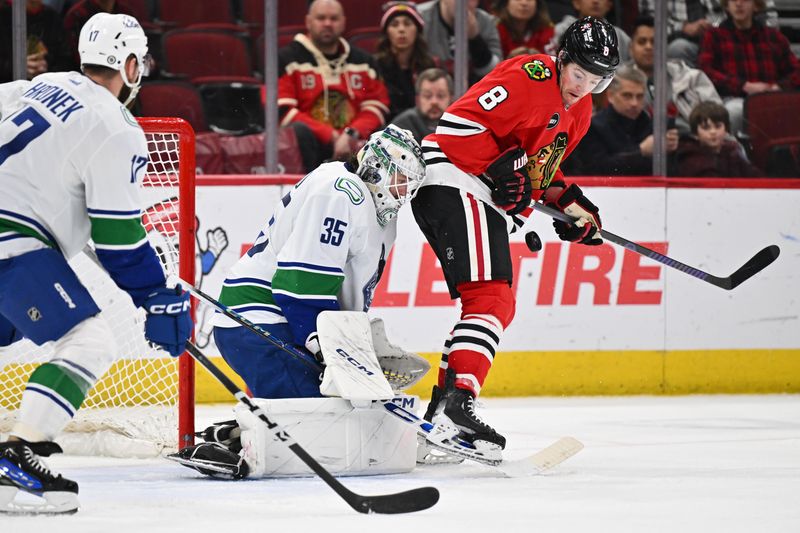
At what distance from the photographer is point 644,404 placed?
5379 mm

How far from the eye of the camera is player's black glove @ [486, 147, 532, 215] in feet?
12.3

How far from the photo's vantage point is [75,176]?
2.87 m

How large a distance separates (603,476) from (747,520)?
0.74 metres

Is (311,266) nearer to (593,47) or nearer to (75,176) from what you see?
(75,176)

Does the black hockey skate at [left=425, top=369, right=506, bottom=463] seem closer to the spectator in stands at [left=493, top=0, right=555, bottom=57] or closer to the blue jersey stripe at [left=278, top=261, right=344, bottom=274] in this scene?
the blue jersey stripe at [left=278, top=261, right=344, bottom=274]

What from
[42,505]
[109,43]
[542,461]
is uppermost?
[109,43]

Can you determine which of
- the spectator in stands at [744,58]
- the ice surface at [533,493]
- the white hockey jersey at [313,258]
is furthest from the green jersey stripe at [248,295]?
the spectator in stands at [744,58]

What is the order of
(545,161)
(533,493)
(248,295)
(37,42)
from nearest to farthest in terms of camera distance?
(533,493), (248,295), (545,161), (37,42)

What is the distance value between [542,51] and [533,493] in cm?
298

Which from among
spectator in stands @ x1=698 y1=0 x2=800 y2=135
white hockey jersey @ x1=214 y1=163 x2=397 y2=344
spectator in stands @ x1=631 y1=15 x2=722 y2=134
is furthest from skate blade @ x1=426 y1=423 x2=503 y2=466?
spectator in stands @ x1=698 y1=0 x2=800 y2=135

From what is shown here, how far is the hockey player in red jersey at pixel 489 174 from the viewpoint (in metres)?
3.68

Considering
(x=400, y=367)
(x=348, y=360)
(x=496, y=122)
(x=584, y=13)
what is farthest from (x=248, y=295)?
(x=584, y=13)

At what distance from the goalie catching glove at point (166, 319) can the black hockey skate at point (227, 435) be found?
2.25 feet

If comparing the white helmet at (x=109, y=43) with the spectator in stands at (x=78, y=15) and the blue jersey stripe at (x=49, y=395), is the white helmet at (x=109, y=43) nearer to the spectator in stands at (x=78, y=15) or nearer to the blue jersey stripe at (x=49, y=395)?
the blue jersey stripe at (x=49, y=395)
